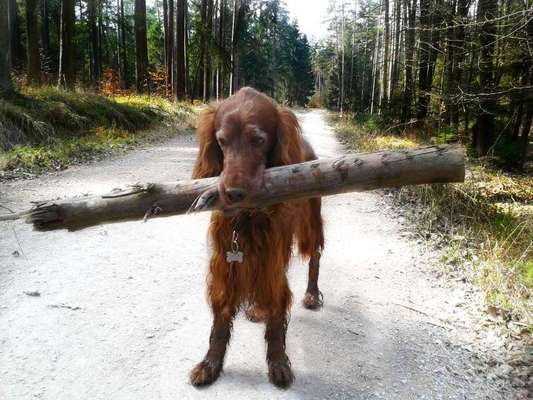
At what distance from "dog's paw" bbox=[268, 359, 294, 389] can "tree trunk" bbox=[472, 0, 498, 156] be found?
281 inches

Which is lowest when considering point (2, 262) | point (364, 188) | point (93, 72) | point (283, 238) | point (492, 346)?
point (492, 346)

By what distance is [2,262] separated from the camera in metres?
4.15

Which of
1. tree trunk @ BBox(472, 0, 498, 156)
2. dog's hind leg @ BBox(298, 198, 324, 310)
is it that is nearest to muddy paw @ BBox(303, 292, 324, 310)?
dog's hind leg @ BBox(298, 198, 324, 310)

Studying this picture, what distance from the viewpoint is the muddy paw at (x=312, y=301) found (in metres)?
3.87

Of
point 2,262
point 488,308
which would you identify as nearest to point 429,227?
point 488,308

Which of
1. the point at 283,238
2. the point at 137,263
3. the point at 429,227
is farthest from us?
the point at 429,227

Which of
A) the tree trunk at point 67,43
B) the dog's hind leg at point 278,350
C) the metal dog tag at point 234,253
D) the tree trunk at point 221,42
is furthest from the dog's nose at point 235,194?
the tree trunk at point 221,42

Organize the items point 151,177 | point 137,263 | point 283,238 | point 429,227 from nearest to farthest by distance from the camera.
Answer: point 283,238
point 137,263
point 429,227
point 151,177

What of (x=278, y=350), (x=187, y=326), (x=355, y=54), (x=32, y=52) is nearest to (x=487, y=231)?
(x=278, y=350)

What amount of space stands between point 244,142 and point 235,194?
0.38m

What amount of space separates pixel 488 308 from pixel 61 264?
4.01m

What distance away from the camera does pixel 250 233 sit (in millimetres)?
2717

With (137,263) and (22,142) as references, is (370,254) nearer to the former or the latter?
(137,263)

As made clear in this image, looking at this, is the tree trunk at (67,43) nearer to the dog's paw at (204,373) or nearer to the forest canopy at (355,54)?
the forest canopy at (355,54)
